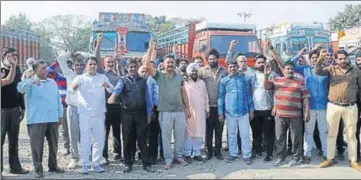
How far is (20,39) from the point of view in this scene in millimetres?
17812

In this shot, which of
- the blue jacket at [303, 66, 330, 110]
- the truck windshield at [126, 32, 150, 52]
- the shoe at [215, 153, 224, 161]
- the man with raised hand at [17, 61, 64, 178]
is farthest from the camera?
the truck windshield at [126, 32, 150, 52]

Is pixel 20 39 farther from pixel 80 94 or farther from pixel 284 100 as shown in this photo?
pixel 284 100

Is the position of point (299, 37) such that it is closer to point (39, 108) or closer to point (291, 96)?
point (291, 96)

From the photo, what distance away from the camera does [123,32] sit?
14.2m

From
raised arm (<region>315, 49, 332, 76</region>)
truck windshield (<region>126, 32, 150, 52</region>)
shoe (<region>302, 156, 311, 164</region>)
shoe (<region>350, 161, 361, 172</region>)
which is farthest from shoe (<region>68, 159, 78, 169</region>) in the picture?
truck windshield (<region>126, 32, 150, 52</region>)

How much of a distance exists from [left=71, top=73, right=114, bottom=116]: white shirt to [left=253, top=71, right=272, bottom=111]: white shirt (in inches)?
99.8

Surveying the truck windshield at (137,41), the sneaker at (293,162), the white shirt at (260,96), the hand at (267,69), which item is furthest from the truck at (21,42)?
the sneaker at (293,162)

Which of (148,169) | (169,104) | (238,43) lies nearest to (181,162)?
(148,169)

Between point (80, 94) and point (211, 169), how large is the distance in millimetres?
2236

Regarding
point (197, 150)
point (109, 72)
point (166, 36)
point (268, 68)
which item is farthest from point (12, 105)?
point (166, 36)

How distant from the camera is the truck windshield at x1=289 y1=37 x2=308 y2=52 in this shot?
16.2 m

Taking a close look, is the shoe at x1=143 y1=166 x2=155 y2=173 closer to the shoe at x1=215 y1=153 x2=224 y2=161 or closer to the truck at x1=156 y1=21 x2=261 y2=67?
the shoe at x1=215 y1=153 x2=224 y2=161

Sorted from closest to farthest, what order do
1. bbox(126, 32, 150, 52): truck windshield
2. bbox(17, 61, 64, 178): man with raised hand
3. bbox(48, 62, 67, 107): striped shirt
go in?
1. bbox(17, 61, 64, 178): man with raised hand
2. bbox(48, 62, 67, 107): striped shirt
3. bbox(126, 32, 150, 52): truck windshield

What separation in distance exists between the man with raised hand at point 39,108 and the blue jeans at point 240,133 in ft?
8.98
